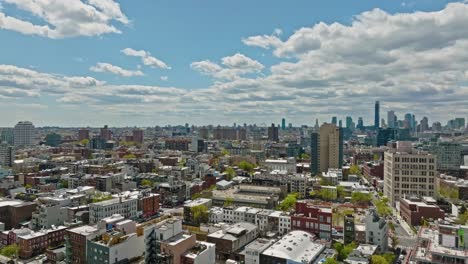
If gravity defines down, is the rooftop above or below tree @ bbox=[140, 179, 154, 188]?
below

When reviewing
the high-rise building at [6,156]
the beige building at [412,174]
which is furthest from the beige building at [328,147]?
the high-rise building at [6,156]

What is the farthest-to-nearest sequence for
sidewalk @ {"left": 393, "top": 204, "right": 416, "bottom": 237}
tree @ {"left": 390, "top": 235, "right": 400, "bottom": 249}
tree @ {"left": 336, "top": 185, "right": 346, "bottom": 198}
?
tree @ {"left": 336, "top": 185, "right": 346, "bottom": 198} < sidewalk @ {"left": 393, "top": 204, "right": 416, "bottom": 237} < tree @ {"left": 390, "top": 235, "right": 400, "bottom": 249}

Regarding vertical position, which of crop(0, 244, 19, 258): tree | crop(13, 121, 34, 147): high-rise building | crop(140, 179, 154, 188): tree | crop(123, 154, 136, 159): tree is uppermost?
crop(13, 121, 34, 147): high-rise building

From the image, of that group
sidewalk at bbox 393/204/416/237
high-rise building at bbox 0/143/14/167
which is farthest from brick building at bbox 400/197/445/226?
high-rise building at bbox 0/143/14/167

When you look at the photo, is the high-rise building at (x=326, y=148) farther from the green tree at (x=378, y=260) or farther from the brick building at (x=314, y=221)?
the green tree at (x=378, y=260)

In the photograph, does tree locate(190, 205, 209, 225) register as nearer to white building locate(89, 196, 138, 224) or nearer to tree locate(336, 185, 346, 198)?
white building locate(89, 196, 138, 224)

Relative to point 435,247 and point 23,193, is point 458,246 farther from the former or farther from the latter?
point 23,193

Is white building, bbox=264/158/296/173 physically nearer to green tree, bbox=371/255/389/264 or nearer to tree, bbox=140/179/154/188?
tree, bbox=140/179/154/188

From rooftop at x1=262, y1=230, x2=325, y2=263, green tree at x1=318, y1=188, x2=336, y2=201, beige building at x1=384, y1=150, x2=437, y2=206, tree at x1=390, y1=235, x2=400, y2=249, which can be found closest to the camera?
rooftop at x1=262, y1=230, x2=325, y2=263

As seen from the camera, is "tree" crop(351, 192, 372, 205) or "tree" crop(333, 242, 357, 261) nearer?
"tree" crop(333, 242, 357, 261)

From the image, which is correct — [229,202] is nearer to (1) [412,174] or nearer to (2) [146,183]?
(2) [146,183]
